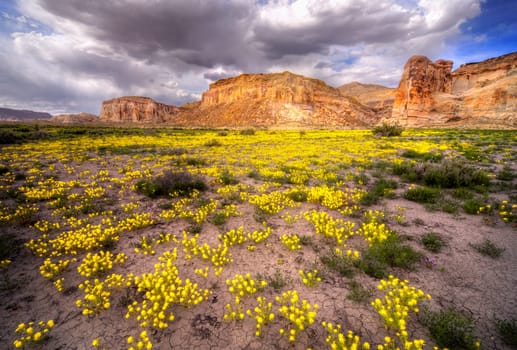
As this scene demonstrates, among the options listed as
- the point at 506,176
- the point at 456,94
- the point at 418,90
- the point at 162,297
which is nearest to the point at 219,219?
the point at 162,297

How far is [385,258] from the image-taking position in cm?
458

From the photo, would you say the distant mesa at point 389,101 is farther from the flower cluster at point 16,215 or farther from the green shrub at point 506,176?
the flower cluster at point 16,215

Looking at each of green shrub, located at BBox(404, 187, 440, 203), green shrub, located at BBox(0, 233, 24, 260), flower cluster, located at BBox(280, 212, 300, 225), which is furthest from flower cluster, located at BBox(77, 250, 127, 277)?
green shrub, located at BBox(404, 187, 440, 203)

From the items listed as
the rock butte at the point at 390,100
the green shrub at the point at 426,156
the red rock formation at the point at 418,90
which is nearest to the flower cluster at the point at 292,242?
the green shrub at the point at 426,156

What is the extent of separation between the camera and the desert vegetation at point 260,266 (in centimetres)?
318

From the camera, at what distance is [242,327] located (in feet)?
10.8

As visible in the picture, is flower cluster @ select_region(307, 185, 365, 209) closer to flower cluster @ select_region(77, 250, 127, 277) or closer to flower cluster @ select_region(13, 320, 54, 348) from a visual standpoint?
flower cluster @ select_region(77, 250, 127, 277)

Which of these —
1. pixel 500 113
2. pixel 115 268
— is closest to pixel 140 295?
pixel 115 268

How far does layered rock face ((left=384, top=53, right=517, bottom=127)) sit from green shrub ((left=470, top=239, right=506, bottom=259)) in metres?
81.6

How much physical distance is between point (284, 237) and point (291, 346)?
2.47 metres

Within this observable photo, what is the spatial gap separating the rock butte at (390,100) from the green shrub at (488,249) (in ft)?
263

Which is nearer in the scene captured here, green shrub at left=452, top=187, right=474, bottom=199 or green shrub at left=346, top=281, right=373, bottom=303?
green shrub at left=346, top=281, right=373, bottom=303

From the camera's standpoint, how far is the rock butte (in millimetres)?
68750

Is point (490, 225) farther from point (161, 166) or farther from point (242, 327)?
point (161, 166)
